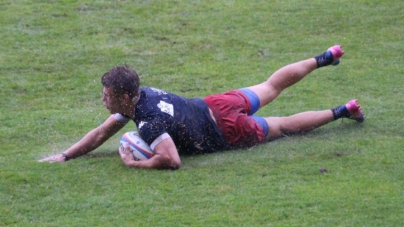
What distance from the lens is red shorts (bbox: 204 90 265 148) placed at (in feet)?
22.5

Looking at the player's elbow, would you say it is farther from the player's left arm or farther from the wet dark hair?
the wet dark hair

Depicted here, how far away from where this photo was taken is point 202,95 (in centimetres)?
898

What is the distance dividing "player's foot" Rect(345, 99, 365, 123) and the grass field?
0.09 meters

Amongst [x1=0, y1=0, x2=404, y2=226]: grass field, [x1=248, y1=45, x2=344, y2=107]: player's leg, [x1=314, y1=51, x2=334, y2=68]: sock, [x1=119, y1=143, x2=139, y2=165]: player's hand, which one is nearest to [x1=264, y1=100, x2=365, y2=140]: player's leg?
[x1=0, y1=0, x2=404, y2=226]: grass field

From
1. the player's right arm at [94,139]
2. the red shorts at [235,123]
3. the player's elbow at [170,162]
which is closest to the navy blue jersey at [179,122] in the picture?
the red shorts at [235,123]

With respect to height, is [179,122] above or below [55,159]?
above

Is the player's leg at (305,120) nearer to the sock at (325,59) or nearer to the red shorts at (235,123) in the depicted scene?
the red shorts at (235,123)

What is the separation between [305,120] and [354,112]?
0.54 metres

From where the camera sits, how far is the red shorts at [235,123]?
270 inches

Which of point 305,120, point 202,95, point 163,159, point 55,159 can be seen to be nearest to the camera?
point 163,159

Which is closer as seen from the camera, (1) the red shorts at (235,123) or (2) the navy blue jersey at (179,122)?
(2) the navy blue jersey at (179,122)

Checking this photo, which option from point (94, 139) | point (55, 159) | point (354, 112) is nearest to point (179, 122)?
point (94, 139)

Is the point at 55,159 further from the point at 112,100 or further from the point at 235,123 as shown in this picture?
the point at 235,123

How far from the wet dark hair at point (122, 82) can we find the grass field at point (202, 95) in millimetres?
664
